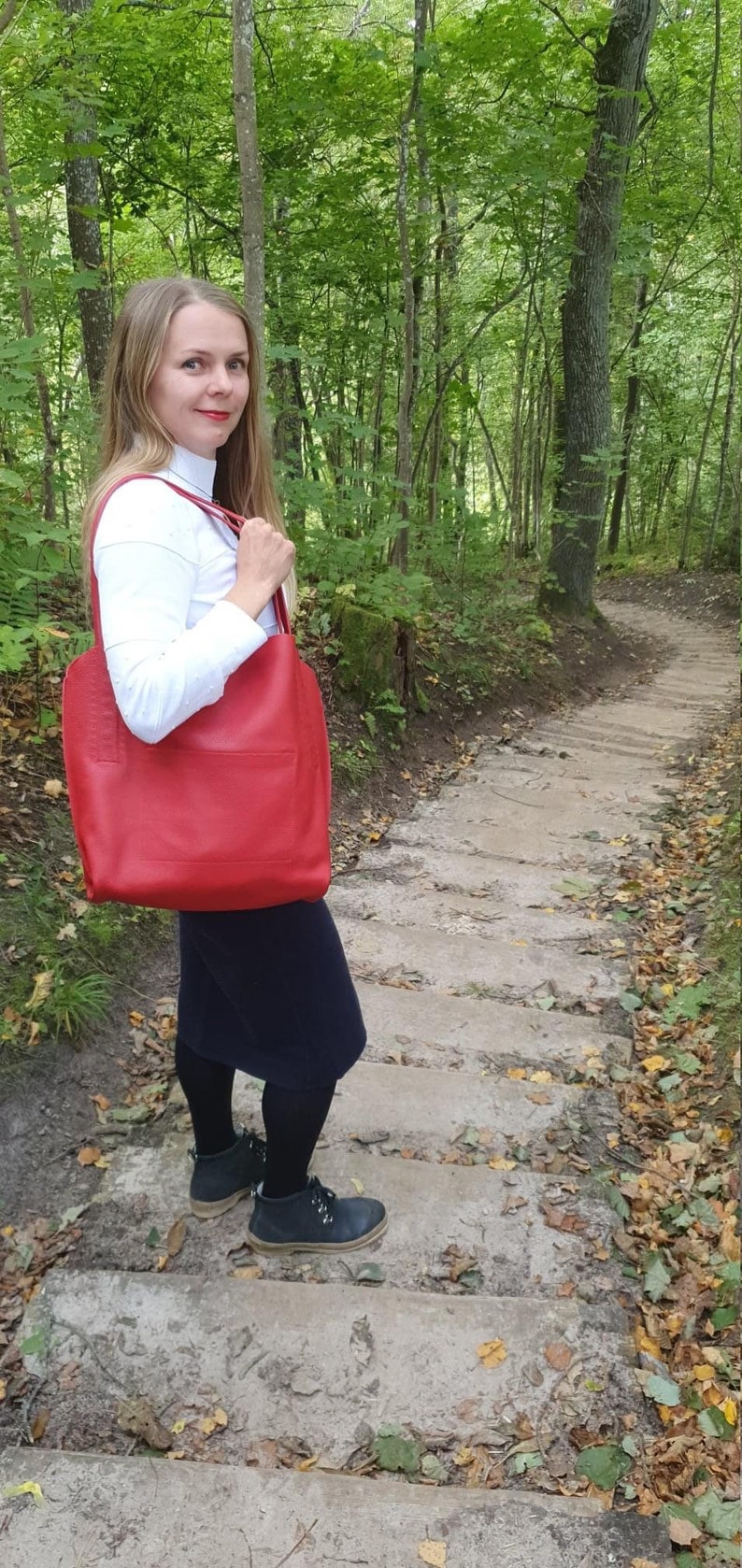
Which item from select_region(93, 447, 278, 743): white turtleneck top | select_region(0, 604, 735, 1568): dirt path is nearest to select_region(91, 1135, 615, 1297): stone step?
select_region(0, 604, 735, 1568): dirt path

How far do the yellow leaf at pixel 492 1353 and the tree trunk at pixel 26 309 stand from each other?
12.6 ft

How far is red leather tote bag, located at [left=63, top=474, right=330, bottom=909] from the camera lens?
5.50ft

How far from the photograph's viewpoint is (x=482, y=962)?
156 inches

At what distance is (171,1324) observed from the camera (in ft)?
7.05

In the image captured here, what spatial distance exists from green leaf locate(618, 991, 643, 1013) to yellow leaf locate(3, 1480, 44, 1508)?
8.29 feet

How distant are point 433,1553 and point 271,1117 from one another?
0.88m

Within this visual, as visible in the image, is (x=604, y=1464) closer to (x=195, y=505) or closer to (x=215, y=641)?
(x=215, y=641)

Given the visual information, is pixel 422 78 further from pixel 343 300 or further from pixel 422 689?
pixel 422 689

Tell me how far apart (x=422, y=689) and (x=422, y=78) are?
424cm

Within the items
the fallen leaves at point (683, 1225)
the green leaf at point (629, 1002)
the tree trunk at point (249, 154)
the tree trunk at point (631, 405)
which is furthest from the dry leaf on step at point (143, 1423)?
the tree trunk at point (631, 405)

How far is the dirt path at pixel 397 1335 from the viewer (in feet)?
5.53

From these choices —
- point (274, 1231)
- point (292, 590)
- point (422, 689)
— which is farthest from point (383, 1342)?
point (422, 689)

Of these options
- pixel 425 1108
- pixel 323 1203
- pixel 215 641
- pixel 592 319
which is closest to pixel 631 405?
pixel 592 319

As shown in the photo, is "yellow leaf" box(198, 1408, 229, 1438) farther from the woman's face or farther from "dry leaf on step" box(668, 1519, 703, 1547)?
the woman's face
